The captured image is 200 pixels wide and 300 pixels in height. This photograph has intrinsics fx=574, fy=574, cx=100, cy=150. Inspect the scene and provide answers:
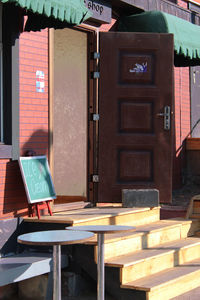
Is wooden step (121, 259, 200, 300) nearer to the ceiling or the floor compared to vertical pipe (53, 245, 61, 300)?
nearer to the floor

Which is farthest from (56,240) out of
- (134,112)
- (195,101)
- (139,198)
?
(195,101)

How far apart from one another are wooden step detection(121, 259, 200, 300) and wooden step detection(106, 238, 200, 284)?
0.07 metres

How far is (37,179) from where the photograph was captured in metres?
6.17

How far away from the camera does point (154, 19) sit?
7941mm

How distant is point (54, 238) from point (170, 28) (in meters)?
4.89

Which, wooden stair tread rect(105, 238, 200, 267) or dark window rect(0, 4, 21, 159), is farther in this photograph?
dark window rect(0, 4, 21, 159)

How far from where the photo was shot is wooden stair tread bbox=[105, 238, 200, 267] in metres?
5.42

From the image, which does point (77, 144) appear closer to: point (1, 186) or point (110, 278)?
point (1, 186)

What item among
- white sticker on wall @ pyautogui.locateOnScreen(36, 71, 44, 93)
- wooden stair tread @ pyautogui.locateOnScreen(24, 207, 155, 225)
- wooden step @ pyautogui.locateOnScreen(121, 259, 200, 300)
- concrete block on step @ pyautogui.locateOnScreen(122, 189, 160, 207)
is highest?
white sticker on wall @ pyautogui.locateOnScreen(36, 71, 44, 93)

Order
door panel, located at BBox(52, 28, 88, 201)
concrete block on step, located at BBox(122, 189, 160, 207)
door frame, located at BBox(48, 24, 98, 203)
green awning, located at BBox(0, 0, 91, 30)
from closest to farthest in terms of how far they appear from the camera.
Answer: green awning, located at BBox(0, 0, 91, 30) < concrete block on step, located at BBox(122, 189, 160, 207) < door frame, located at BBox(48, 24, 98, 203) < door panel, located at BBox(52, 28, 88, 201)

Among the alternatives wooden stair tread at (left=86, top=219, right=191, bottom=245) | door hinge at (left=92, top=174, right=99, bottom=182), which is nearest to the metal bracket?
door hinge at (left=92, top=174, right=99, bottom=182)

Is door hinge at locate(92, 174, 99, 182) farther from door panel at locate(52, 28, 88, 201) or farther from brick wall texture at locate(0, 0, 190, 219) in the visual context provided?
door panel at locate(52, 28, 88, 201)

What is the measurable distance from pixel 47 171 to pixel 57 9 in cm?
184

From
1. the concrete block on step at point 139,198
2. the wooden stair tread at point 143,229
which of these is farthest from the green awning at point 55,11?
the concrete block on step at point 139,198
